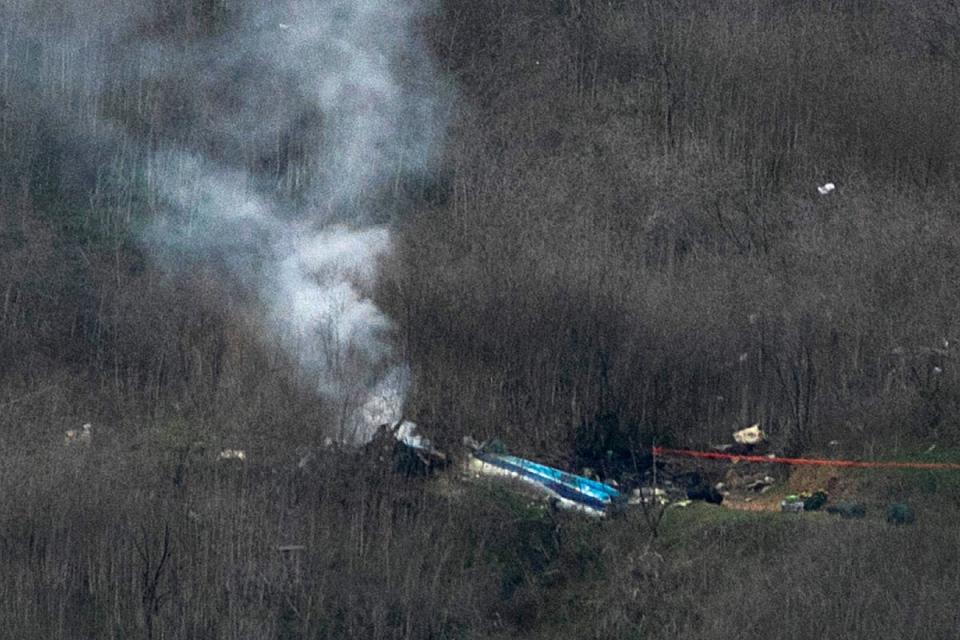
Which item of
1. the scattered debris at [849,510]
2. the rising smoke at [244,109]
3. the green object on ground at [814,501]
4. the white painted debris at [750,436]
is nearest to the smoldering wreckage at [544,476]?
the white painted debris at [750,436]

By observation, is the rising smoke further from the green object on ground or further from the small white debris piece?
the green object on ground

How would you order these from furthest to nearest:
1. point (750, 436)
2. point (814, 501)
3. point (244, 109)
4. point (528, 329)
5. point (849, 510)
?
1. point (244, 109)
2. point (528, 329)
3. point (750, 436)
4. point (814, 501)
5. point (849, 510)

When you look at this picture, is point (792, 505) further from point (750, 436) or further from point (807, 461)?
point (750, 436)

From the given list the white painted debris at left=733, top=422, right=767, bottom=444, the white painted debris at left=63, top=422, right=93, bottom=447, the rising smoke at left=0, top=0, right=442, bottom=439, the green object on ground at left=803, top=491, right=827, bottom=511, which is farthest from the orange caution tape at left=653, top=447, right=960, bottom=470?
the rising smoke at left=0, top=0, right=442, bottom=439

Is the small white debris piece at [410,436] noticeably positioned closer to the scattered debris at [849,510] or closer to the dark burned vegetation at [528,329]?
the dark burned vegetation at [528,329]

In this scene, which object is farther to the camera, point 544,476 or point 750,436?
point 750,436

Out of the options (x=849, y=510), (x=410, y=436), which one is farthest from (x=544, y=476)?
(x=849, y=510)
